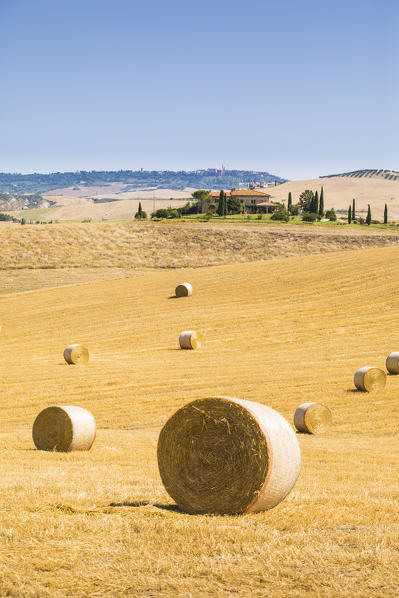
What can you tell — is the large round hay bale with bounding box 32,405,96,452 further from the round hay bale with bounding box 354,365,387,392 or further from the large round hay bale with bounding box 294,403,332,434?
the round hay bale with bounding box 354,365,387,392

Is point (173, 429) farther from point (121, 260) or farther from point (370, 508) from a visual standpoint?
point (121, 260)

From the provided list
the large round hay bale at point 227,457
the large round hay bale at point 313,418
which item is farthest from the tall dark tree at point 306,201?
the large round hay bale at point 227,457

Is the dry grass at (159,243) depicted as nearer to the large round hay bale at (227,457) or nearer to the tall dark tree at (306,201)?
the tall dark tree at (306,201)

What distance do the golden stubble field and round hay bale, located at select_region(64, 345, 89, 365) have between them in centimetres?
41

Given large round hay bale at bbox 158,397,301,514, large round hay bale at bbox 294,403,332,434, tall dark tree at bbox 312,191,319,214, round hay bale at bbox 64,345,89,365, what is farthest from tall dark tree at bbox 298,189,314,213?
large round hay bale at bbox 158,397,301,514

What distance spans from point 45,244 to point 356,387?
64715 millimetres

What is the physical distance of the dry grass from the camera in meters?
79.4

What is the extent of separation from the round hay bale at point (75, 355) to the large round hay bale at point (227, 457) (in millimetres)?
20517

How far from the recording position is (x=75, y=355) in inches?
1163

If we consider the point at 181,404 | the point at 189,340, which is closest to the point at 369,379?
the point at 181,404

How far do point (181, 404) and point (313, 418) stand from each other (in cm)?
496

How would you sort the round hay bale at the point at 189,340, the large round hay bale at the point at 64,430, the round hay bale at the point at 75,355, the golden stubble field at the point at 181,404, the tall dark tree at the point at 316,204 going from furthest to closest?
the tall dark tree at the point at 316,204, the round hay bale at the point at 189,340, the round hay bale at the point at 75,355, the large round hay bale at the point at 64,430, the golden stubble field at the point at 181,404

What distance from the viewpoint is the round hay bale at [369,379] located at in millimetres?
23125

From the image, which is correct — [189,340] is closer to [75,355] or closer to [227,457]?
[75,355]
